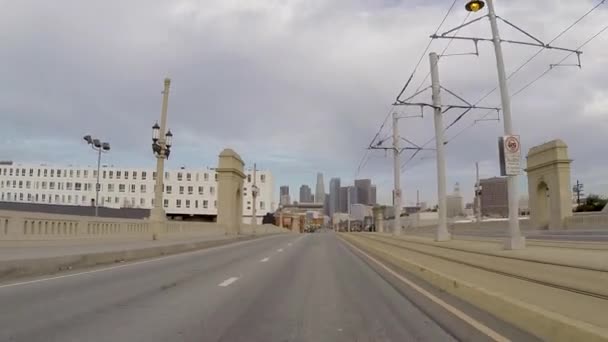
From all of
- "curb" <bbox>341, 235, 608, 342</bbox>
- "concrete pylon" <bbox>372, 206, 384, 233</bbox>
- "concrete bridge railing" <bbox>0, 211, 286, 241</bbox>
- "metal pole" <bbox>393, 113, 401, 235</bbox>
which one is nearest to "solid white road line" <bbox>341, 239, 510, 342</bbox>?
"curb" <bbox>341, 235, 608, 342</bbox>

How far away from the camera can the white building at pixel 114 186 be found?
434 ft

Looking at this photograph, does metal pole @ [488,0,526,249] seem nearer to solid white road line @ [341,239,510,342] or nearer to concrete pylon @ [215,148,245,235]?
solid white road line @ [341,239,510,342]

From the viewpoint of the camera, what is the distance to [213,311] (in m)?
9.27

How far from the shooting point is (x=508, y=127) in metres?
17.1

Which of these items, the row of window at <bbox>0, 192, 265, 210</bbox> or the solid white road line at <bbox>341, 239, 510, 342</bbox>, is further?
the row of window at <bbox>0, 192, 265, 210</bbox>

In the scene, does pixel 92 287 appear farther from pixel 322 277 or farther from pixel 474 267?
pixel 474 267

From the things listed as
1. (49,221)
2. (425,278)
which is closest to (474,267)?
(425,278)

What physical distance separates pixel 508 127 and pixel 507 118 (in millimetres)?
283

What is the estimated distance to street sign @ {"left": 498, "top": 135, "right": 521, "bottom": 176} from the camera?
1662 cm

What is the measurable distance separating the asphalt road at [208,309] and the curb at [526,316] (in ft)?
3.42

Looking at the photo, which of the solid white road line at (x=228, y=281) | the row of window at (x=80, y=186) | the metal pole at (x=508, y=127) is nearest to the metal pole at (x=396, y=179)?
the metal pole at (x=508, y=127)

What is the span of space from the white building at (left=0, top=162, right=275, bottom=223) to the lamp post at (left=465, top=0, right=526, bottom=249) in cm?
11763

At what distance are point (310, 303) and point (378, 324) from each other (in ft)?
8.06

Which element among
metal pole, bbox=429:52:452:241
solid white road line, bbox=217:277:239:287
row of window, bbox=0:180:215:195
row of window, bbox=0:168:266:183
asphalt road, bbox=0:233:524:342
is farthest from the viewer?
row of window, bbox=0:168:266:183
